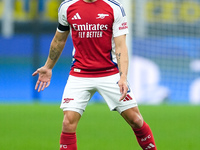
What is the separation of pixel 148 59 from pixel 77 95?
1145cm

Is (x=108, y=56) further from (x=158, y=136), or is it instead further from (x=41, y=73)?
(x=158, y=136)

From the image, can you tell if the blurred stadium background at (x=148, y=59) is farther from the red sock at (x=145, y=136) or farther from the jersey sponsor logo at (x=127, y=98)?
the jersey sponsor logo at (x=127, y=98)

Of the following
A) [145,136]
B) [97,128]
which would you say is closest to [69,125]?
[145,136]

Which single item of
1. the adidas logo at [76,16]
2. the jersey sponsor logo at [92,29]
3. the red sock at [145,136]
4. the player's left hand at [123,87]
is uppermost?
the adidas logo at [76,16]

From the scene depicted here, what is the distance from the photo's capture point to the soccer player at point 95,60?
19.5 feet

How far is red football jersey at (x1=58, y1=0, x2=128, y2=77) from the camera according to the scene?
19.5 ft

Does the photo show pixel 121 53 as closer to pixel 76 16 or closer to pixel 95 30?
pixel 95 30

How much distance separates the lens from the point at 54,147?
8.01m

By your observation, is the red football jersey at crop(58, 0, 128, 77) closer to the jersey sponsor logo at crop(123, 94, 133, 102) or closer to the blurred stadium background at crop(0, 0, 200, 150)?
the jersey sponsor logo at crop(123, 94, 133, 102)

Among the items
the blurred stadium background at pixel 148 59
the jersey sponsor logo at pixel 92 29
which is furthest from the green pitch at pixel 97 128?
the jersey sponsor logo at pixel 92 29

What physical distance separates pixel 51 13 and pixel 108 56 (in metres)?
17.0

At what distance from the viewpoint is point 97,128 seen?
10578 mm

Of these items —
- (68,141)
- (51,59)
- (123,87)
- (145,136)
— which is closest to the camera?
(123,87)

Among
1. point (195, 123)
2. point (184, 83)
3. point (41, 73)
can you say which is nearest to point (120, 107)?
point (41, 73)
